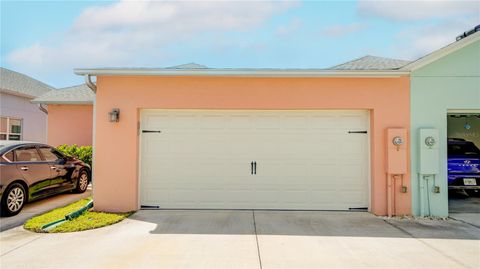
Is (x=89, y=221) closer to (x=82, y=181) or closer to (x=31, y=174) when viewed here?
(x=31, y=174)

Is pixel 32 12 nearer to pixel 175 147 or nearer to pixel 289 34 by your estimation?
pixel 175 147

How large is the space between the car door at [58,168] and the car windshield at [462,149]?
1046 centimetres

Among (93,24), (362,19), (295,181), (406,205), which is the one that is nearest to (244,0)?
(362,19)

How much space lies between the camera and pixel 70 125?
12.4 m

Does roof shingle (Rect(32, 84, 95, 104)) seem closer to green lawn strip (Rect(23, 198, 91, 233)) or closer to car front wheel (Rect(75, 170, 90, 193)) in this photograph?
car front wheel (Rect(75, 170, 90, 193))

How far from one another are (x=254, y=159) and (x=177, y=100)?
2.23 m

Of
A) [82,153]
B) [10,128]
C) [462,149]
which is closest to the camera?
[462,149]

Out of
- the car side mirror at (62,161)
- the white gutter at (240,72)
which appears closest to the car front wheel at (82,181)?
the car side mirror at (62,161)

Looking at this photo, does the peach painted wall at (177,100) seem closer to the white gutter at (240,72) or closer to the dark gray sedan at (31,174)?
the white gutter at (240,72)

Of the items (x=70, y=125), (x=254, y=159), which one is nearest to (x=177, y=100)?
(x=254, y=159)

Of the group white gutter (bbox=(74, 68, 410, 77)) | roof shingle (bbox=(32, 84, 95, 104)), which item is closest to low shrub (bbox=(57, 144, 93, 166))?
roof shingle (bbox=(32, 84, 95, 104))

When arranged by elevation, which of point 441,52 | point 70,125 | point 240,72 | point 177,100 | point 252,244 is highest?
point 441,52

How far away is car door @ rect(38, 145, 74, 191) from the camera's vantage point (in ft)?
26.0

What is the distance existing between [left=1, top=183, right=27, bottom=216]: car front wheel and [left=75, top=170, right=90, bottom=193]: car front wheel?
2.00 m
